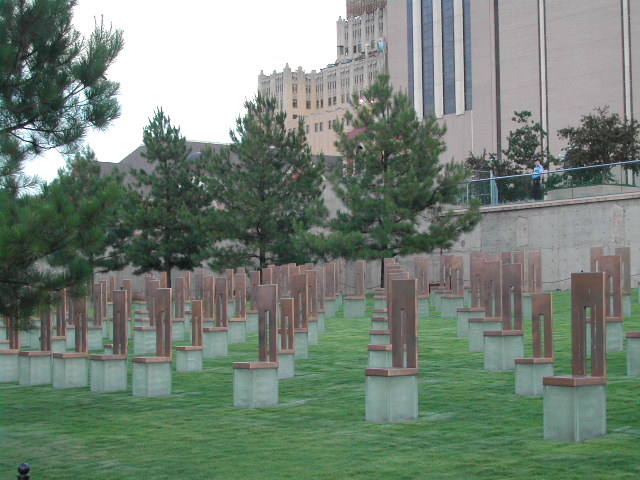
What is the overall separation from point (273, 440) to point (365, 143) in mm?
22600

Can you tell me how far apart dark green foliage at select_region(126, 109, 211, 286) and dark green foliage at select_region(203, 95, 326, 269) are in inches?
71.7

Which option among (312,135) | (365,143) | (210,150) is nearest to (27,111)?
(365,143)

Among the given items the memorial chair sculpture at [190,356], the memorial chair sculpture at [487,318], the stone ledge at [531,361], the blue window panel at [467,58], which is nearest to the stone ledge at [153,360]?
the memorial chair sculpture at [190,356]

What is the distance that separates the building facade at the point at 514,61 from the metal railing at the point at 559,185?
2254 cm

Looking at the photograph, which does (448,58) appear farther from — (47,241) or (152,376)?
(47,241)

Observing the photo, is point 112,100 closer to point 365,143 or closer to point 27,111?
point 27,111

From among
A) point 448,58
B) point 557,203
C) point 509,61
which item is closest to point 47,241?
point 557,203

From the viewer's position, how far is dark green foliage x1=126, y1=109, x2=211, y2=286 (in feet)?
115

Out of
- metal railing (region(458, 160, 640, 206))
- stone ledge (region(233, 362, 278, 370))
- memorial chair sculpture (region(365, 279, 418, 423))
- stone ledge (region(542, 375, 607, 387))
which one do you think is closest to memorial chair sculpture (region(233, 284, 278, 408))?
stone ledge (region(233, 362, 278, 370))

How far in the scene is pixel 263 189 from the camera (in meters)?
32.7

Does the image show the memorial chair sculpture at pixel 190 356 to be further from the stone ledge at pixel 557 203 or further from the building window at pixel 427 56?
the building window at pixel 427 56

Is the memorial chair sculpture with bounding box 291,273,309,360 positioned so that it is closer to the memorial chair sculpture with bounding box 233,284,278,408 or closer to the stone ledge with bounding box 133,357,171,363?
the stone ledge with bounding box 133,357,171,363

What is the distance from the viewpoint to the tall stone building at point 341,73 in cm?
12862

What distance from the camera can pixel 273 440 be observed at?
26.3 feet
